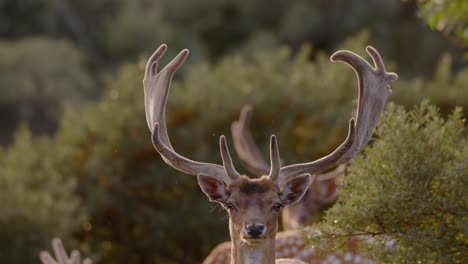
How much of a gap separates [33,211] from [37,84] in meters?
20.8

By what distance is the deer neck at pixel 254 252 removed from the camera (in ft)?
27.5

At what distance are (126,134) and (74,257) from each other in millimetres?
10371

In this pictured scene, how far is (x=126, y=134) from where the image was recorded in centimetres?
2030

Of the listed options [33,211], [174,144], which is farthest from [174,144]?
[33,211]

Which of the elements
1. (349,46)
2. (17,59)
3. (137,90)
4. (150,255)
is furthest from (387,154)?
(17,59)

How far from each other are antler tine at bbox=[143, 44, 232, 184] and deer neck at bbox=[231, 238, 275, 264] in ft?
1.44

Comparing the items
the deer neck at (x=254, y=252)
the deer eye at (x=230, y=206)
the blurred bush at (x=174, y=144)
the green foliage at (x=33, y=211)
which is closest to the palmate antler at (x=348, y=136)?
the deer eye at (x=230, y=206)

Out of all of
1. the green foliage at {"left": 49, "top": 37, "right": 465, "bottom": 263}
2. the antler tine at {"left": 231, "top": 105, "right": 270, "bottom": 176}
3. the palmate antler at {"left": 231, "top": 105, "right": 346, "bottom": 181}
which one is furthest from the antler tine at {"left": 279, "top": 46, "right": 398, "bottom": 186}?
the green foliage at {"left": 49, "top": 37, "right": 465, "bottom": 263}

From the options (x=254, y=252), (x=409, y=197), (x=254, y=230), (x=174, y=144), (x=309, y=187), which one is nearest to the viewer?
(x=254, y=230)

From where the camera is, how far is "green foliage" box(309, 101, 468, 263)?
8.77 meters

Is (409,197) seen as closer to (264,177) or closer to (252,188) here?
(264,177)

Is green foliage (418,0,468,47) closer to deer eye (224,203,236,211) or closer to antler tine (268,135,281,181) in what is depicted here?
antler tine (268,135,281,181)

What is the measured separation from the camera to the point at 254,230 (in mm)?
8234

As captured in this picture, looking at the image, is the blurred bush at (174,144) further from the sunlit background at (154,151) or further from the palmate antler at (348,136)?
the palmate antler at (348,136)
